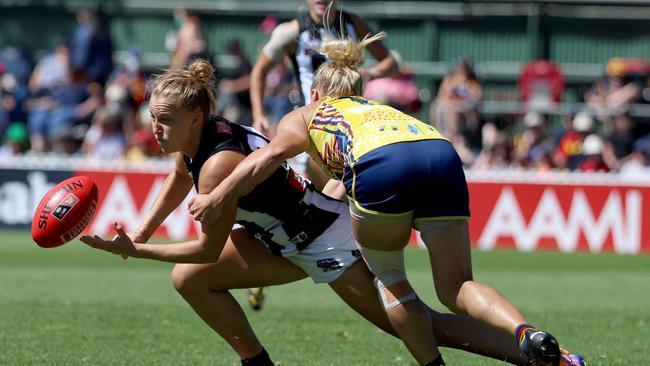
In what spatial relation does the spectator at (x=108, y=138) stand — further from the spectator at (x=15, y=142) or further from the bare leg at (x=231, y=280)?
the bare leg at (x=231, y=280)

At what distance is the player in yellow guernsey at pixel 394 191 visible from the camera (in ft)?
17.5

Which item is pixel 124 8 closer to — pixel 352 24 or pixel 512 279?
pixel 512 279

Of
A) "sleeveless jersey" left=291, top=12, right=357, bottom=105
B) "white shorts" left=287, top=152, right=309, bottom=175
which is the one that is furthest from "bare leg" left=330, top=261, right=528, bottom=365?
"sleeveless jersey" left=291, top=12, right=357, bottom=105

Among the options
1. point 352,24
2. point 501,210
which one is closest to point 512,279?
point 501,210

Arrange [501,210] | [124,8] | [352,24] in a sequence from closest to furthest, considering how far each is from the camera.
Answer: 1. [352,24]
2. [501,210]
3. [124,8]

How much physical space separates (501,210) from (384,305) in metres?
10.4

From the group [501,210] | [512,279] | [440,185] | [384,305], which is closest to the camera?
[440,185]

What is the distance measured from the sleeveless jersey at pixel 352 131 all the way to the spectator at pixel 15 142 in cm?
1344

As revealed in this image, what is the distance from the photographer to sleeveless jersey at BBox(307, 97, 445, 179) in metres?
5.43

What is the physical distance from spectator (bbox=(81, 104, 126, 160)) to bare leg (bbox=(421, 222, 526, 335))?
41.8 feet

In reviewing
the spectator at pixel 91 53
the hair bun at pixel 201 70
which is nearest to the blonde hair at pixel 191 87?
the hair bun at pixel 201 70

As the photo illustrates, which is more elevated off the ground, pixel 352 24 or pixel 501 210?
pixel 352 24

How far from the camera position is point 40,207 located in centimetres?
569

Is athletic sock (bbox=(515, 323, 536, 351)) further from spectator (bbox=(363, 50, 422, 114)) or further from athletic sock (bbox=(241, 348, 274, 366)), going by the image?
spectator (bbox=(363, 50, 422, 114))
